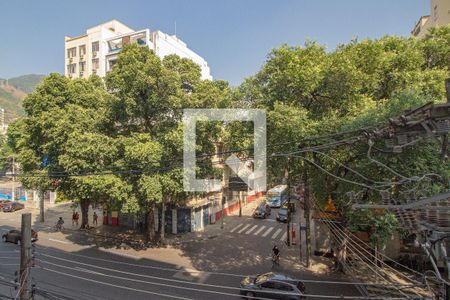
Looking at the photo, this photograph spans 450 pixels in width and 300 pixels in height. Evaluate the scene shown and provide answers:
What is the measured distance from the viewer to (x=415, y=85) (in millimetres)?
14602

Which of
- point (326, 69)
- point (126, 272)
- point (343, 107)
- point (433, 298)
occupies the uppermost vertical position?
point (326, 69)

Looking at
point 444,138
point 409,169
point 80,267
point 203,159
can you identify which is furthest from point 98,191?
point 444,138

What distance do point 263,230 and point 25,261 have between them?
2293 centimetres

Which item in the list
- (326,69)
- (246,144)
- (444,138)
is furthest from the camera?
(246,144)

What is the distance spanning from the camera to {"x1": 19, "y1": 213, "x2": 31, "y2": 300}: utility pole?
28.3 ft

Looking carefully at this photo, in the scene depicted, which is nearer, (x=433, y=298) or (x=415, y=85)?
(x=433, y=298)

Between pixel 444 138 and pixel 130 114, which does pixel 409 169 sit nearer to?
pixel 444 138

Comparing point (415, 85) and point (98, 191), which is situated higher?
point (415, 85)

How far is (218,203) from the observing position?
33781 millimetres

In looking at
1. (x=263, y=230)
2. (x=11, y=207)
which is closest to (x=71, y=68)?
(x=11, y=207)

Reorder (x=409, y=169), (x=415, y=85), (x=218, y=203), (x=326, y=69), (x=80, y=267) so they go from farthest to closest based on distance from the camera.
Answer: (x=218, y=203)
(x=80, y=267)
(x=326, y=69)
(x=415, y=85)
(x=409, y=169)

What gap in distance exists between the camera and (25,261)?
8.64 metres

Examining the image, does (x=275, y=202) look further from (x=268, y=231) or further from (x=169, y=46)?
(x=169, y=46)

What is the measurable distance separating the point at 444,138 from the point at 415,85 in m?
11.4
